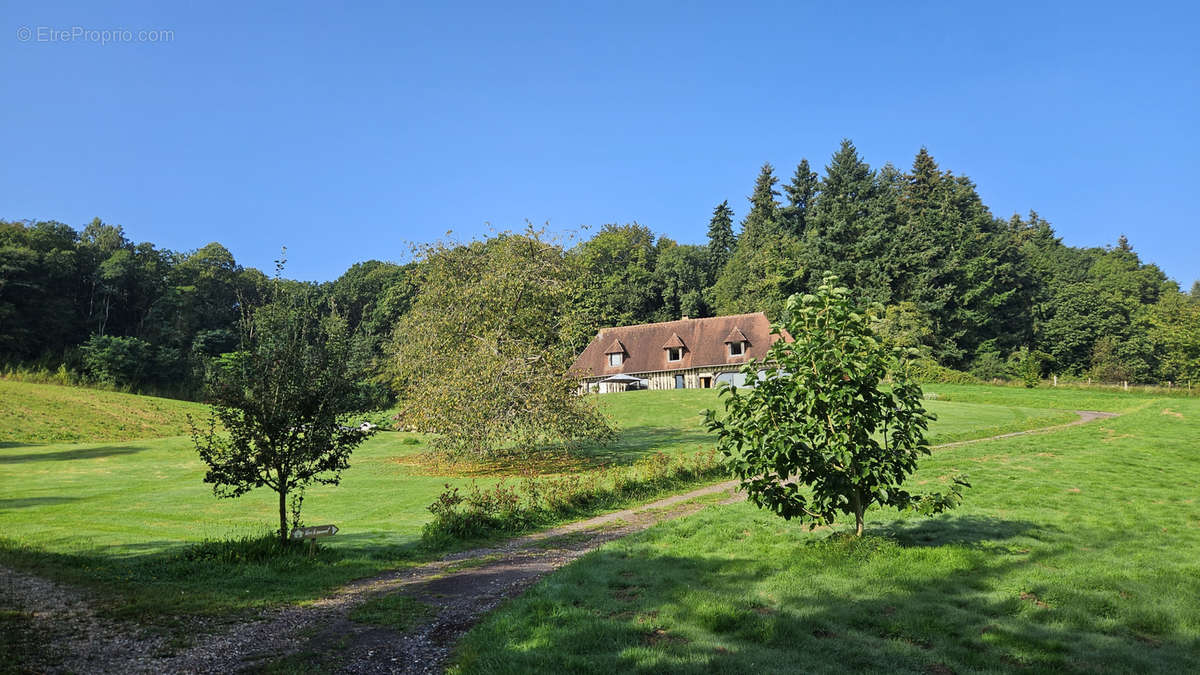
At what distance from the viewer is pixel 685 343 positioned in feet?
204

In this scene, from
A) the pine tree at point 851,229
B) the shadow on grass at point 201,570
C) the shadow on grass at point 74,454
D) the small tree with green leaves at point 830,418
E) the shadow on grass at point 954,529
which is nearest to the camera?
the shadow on grass at point 201,570

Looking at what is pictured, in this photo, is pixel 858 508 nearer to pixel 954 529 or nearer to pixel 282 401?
pixel 954 529

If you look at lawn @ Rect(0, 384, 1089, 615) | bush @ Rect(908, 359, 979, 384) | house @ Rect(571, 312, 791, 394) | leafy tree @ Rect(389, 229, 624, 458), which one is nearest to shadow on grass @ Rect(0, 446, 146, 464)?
lawn @ Rect(0, 384, 1089, 615)

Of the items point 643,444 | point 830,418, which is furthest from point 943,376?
point 830,418

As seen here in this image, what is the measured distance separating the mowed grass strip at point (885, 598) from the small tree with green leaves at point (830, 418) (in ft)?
3.45

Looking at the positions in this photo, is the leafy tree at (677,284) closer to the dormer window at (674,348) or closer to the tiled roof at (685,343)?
the tiled roof at (685,343)

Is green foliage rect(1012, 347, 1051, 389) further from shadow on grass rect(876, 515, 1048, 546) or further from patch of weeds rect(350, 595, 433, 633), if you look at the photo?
patch of weeds rect(350, 595, 433, 633)

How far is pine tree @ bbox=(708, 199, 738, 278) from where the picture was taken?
310ft

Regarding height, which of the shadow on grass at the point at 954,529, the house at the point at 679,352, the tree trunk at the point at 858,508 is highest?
the house at the point at 679,352

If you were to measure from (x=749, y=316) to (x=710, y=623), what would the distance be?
55819 millimetres

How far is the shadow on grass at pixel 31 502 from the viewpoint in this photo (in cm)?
1719

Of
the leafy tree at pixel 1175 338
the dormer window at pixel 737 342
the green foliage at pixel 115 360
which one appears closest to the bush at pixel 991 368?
the leafy tree at pixel 1175 338

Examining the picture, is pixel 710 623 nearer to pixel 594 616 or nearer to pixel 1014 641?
pixel 594 616

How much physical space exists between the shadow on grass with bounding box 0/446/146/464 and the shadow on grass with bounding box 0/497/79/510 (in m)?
12.9
